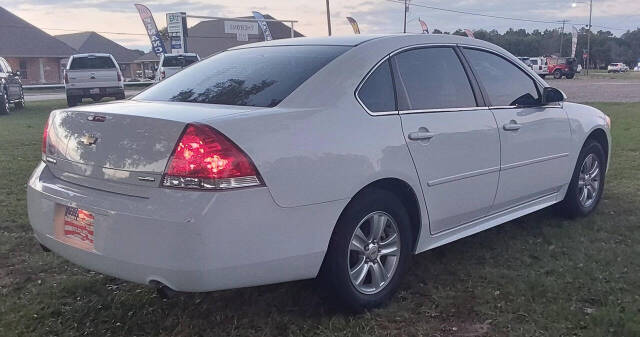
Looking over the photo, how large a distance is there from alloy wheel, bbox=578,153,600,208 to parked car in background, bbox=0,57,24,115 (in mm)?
16514

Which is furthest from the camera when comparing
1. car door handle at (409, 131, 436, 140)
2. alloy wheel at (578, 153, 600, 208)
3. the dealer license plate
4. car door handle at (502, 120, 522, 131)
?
alloy wheel at (578, 153, 600, 208)

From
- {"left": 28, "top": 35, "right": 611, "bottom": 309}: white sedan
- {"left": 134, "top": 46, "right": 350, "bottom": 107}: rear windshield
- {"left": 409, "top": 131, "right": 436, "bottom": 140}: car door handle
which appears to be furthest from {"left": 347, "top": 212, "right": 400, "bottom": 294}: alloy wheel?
{"left": 134, "top": 46, "right": 350, "bottom": 107}: rear windshield

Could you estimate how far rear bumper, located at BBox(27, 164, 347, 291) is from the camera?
9.19ft

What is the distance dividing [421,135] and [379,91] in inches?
14.1

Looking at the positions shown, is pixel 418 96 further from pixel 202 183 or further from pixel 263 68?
pixel 202 183

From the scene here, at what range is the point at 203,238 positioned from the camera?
9.14 ft

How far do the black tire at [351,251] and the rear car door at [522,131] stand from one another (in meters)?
1.05

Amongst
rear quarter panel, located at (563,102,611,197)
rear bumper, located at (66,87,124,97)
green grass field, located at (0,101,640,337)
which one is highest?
rear quarter panel, located at (563,102,611,197)

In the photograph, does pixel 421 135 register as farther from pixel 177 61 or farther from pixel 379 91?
pixel 177 61

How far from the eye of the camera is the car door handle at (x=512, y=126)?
4.38 metres

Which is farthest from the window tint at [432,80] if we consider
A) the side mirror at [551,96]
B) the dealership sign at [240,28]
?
the dealership sign at [240,28]

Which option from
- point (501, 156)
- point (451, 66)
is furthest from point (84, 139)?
point (501, 156)

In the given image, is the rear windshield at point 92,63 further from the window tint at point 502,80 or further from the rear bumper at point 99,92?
the window tint at point 502,80

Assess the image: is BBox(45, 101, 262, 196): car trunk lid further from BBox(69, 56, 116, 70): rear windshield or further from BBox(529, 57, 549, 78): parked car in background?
BBox(529, 57, 549, 78): parked car in background
